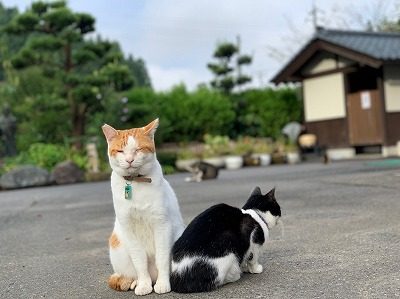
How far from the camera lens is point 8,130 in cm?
1627

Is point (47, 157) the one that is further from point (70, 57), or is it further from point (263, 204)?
point (263, 204)

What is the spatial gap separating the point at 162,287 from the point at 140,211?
17.1 inches

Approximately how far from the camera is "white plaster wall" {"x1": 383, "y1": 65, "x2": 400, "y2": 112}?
545 inches

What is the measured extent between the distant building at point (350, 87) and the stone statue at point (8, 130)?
922cm

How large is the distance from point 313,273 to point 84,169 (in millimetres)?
11905

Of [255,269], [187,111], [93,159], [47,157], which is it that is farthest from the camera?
[187,111]

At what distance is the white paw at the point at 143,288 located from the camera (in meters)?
2.54

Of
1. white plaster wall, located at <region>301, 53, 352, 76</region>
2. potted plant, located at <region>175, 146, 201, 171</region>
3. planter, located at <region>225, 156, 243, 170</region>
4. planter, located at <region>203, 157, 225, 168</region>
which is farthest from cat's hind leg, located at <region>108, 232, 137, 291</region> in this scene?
white plaster wall, located at <region>301, 53, 352, 76</region>

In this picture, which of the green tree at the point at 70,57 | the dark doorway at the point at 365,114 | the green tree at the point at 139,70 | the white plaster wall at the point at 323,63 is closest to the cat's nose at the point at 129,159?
the dark doorway at the point at 365,114

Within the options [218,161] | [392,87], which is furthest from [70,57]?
[392,87]

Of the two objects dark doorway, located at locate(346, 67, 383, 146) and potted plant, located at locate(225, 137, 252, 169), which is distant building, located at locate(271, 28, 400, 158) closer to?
dark doorway, located at locate(346, 67, 383, 146)

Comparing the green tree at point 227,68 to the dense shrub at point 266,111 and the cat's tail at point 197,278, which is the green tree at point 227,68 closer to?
the dense shrub at point 266,111

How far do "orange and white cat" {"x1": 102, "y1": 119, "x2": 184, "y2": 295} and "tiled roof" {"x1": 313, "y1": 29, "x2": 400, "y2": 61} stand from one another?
11723 millimetres

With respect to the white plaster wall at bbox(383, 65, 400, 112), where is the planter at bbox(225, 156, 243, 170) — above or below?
below
